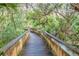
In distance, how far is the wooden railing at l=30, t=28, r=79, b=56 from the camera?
2471 mm

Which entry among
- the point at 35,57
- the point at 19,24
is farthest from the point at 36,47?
the point at 19,24

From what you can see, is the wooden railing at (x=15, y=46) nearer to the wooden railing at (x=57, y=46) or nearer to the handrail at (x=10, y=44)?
the handrail at (x=10, y=44)

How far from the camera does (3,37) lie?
2.53 m

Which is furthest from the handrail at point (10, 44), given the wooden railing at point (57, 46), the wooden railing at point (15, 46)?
the wooden railing at point (57, 46)

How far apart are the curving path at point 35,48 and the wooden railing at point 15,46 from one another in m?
0.05

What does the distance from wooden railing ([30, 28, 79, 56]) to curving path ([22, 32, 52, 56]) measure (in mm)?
41

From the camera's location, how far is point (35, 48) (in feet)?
8.32

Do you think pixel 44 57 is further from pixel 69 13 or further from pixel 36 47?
pixel 69 13

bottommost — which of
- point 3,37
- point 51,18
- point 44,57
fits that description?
point 44,57

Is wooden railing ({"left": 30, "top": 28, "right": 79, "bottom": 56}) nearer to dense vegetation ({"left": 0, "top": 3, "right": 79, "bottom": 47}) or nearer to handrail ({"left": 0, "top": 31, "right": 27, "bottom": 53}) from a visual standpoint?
dense vegetation ({"left": 0, "top": 3, "right": 79, "bottom": 47})

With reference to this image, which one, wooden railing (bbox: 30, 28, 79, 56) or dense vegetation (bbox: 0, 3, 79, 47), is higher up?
dense vegetation (bbox: 0, 3, 79, 47)

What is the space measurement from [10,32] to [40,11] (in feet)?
1.14

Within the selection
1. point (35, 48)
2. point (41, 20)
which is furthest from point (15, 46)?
point (41, 20)

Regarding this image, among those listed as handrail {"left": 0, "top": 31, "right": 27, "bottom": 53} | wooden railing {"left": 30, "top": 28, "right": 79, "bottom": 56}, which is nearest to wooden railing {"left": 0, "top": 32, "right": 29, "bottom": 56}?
handrail {"left": 0, "top": 31, "right": 27, "bottom": 53}
